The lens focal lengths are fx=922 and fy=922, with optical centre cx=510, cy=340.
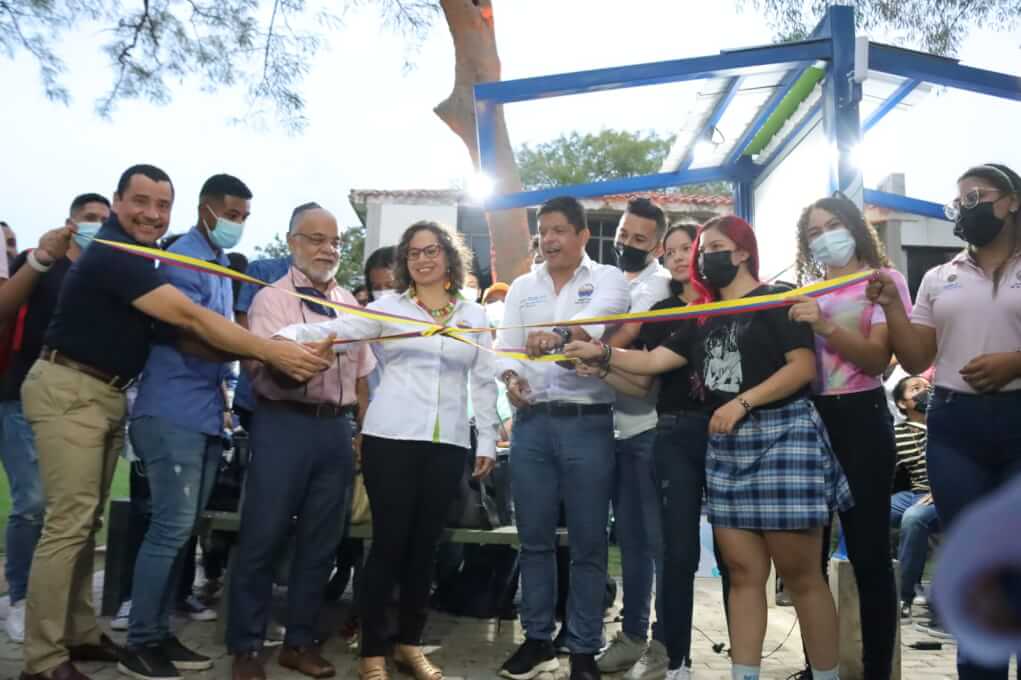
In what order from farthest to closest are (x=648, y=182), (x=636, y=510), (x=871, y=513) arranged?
(x=648, y=182), (x=636, y=510), (x=871, y=513)

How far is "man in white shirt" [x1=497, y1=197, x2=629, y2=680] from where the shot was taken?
4.06 metres

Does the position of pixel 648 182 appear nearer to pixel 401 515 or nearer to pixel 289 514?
pixel 401 515

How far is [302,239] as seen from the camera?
4281mm

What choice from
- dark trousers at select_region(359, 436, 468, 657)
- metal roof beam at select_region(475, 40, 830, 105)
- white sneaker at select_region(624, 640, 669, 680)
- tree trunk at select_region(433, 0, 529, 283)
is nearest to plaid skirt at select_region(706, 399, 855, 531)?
white sneaker at select_region(624, 640, 669, 680)

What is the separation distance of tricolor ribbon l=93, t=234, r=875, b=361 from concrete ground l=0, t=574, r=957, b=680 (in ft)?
5.15

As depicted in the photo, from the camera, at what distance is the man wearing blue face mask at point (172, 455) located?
13.0ft

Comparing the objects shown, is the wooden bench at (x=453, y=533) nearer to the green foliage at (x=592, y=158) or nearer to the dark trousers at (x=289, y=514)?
the dark trousers at (x=289, y=514)

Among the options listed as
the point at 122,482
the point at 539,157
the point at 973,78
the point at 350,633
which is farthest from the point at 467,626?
the point at 539,157

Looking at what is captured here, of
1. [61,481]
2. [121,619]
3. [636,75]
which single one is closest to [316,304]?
Result: [61,481]

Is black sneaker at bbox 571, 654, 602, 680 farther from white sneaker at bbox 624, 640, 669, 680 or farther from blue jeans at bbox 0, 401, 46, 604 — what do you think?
blue jeans at bbox 0, 401, 46, 604

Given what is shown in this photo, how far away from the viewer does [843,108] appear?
194 inches

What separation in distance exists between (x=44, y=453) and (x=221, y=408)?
76cm

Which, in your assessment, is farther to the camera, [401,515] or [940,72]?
[940,72]

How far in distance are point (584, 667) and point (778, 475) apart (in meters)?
1.35
